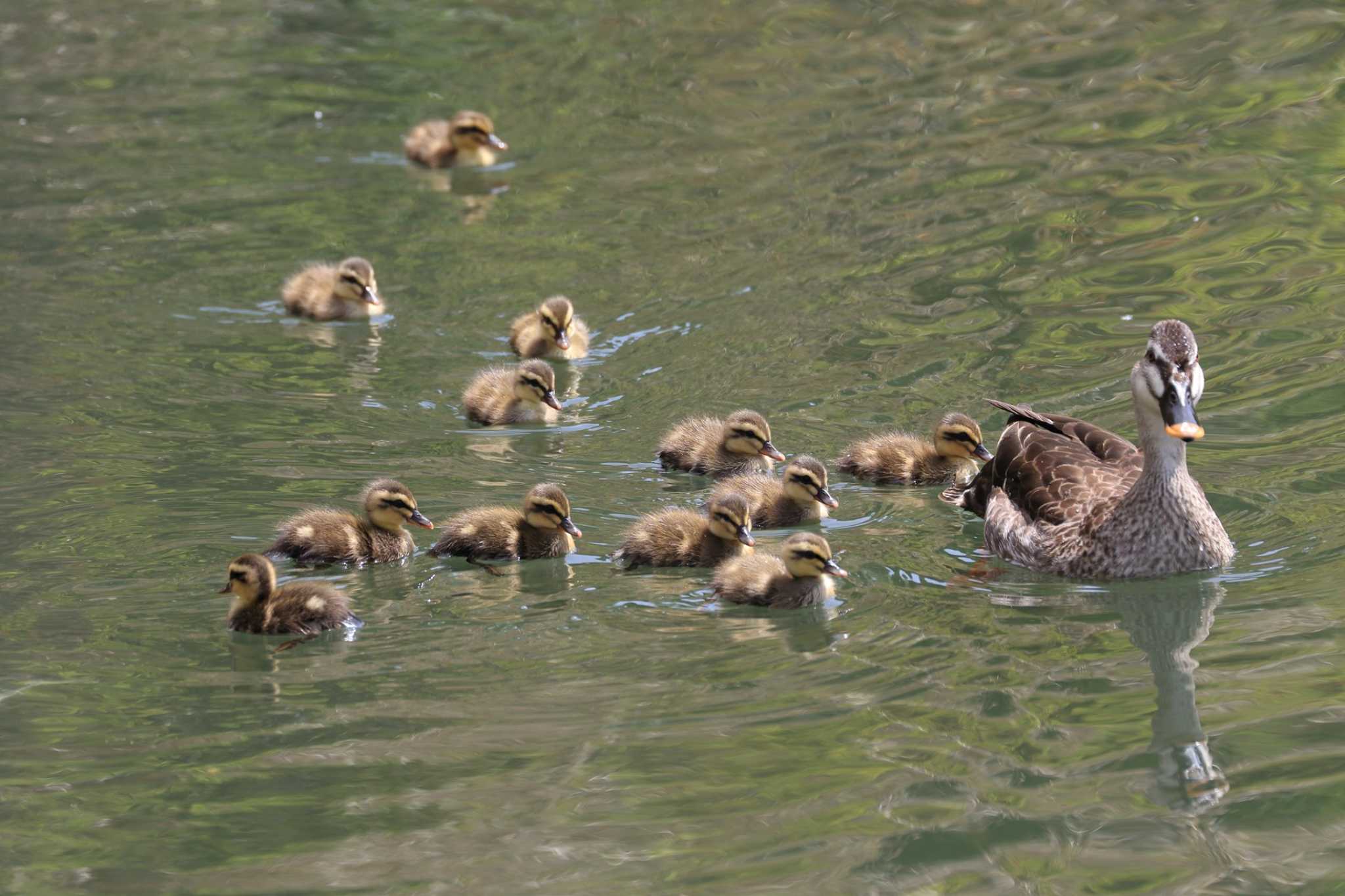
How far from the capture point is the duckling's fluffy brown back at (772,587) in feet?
21.1

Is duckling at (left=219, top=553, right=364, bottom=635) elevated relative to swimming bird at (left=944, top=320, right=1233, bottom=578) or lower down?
lower down

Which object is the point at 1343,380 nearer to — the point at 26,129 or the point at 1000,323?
the point at 1000,323

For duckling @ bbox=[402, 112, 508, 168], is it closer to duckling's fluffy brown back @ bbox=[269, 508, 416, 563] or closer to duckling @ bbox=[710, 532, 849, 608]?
duckling's fluffy brown back @ bbox=[269, 508, 416, 563]

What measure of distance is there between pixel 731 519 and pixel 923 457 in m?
1.22

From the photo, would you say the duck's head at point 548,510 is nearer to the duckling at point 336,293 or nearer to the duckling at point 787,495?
the duckling at point 787,495

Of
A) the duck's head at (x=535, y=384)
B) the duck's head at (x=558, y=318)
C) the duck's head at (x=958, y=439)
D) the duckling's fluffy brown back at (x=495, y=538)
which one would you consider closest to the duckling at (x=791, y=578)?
the duckling's fluffy brown back at (x=495, y=538)

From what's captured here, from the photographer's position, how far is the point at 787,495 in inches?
292

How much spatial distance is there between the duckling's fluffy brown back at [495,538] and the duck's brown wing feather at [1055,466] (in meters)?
1.74

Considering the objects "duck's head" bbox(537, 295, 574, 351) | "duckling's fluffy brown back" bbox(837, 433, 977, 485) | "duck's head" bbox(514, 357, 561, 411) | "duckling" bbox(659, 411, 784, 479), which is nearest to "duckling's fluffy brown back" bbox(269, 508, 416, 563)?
"duckling" bbox(659, 411, 784, 479)

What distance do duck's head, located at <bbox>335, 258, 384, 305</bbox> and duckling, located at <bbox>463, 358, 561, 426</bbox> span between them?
1.55 metres

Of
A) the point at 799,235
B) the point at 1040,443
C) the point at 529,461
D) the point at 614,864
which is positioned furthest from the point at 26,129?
the point at 614,864

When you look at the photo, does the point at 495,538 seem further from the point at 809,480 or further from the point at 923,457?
the point at 923,457

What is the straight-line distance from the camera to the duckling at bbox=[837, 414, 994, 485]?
774 centimetres

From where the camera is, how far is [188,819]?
16.3ft
